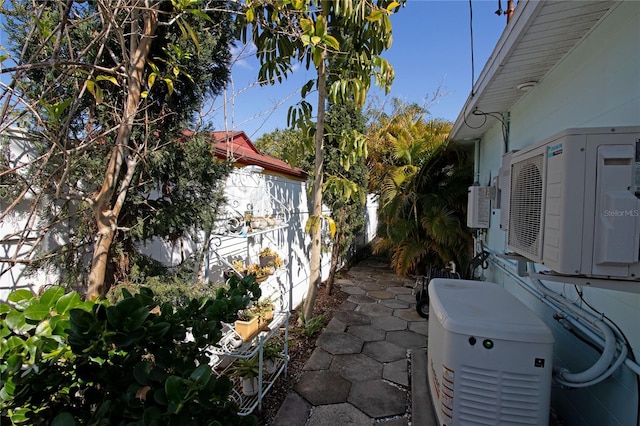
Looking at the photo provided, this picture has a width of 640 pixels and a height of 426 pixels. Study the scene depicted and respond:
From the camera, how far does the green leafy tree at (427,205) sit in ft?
18.8

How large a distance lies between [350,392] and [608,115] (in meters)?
2.93

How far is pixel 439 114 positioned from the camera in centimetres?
1402

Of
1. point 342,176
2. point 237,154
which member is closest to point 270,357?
point 237,154

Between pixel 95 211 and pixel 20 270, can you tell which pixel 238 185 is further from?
pixel 20 270

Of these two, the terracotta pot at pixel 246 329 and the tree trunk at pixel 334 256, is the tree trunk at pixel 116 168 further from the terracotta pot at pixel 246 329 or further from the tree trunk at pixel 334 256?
the tree trunk at pixel 334 256

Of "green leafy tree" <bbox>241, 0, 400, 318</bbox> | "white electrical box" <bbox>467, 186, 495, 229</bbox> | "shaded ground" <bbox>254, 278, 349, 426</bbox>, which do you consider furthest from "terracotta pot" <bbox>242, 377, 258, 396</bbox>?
"white electrical box" <bbox>467, 186, 495, 229</bbox>

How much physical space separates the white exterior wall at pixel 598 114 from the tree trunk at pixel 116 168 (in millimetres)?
2943

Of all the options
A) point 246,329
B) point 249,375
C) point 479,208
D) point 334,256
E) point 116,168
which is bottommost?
point 249,375

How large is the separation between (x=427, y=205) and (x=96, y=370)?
5798 mm

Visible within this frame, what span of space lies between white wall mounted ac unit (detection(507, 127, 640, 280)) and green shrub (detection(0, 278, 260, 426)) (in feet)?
5.02

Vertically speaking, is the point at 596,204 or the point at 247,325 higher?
the point at 596,204

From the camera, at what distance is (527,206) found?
1.79 meters

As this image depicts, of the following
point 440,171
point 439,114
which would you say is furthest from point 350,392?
point 439,114

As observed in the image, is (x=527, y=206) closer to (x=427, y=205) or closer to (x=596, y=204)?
(x=596, y=204)
